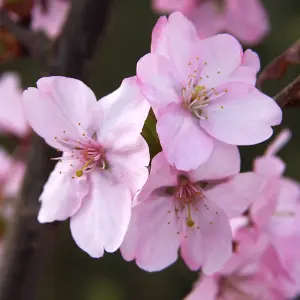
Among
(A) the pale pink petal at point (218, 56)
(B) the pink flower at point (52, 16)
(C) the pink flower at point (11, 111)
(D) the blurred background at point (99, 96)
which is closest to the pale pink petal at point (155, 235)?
(A) the pale pink petal at point (218, 56)

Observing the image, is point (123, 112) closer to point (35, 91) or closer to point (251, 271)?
point (35, 91)

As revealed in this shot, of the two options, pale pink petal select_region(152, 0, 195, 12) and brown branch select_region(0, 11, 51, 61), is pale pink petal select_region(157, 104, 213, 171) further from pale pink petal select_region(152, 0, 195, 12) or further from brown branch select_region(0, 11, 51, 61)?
pale pink petal select_region(152, 0, 195, 12)

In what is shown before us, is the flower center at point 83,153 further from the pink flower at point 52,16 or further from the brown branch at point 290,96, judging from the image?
the pink flower at point 52,16

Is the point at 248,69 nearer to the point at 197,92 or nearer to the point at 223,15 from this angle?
the point at 197,92

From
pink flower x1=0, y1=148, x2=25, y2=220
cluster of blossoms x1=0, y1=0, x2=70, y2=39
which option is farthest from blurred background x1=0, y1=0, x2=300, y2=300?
cluster of blossoms x1=0, y1=0, x2=70, y2=39

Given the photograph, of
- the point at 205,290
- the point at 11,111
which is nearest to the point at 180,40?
the point at 205,290

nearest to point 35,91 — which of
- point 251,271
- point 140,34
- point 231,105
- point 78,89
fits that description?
point 78,89

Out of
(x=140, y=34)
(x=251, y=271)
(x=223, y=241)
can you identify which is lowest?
(x=140, y=34)
